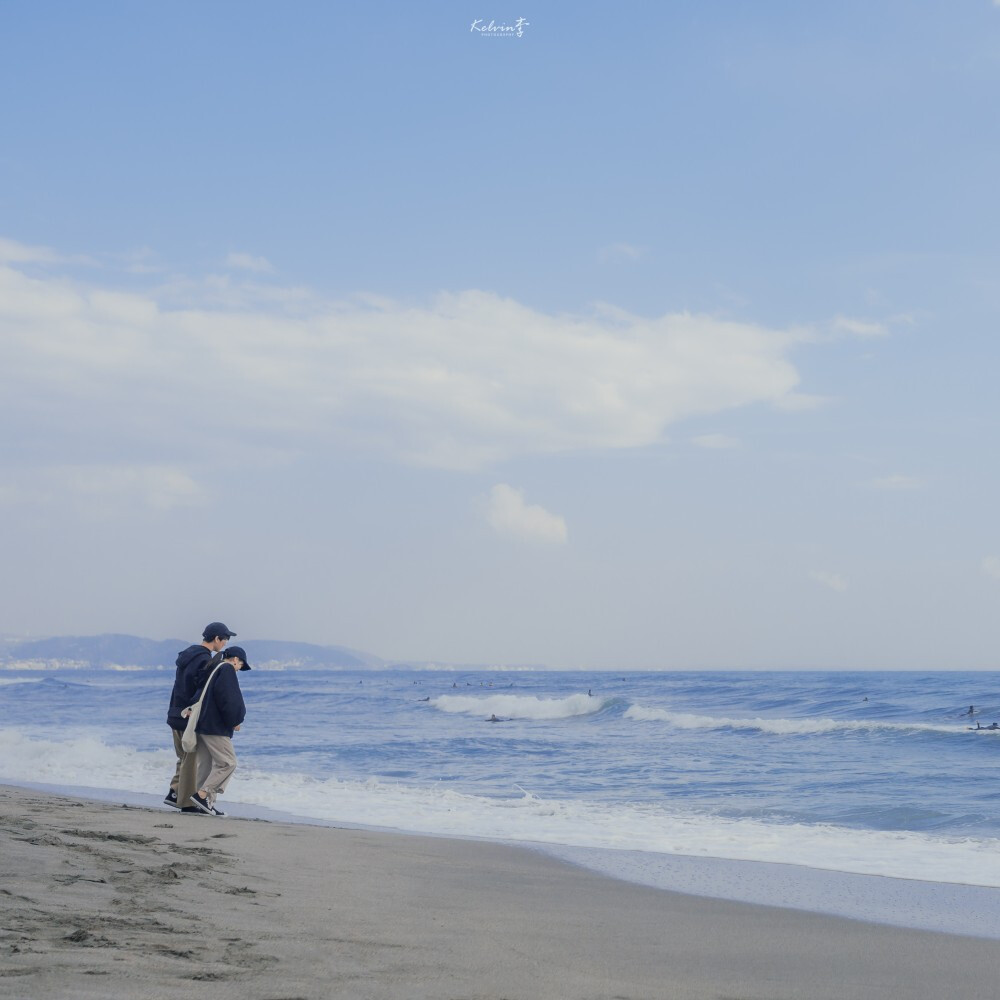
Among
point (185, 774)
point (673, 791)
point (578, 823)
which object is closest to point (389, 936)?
point (185, 774)

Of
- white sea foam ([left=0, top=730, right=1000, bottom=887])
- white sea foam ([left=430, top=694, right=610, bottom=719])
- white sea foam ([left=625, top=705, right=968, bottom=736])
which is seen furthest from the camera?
white sea foam ([left=430, top=694, right=610, bottom=719])

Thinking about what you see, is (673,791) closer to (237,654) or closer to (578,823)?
(578,823)

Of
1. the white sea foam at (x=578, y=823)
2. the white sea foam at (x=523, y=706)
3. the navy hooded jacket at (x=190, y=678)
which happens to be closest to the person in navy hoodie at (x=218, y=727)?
the navy hooded jacket at (x=190, y=678)

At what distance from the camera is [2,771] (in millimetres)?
15828

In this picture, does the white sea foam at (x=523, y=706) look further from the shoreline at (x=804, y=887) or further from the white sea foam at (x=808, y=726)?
the shoreline at (x=804, y=887)

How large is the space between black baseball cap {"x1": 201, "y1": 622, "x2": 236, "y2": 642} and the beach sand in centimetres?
244

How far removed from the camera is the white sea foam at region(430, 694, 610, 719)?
144ft

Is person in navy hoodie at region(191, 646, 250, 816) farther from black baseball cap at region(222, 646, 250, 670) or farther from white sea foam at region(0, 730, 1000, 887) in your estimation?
white sea foam at region(0, 730, 1000, 887)

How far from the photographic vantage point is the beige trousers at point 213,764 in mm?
9727

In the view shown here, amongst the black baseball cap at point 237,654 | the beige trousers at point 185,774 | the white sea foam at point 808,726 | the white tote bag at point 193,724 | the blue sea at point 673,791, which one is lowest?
the white sea foam at point 808,726

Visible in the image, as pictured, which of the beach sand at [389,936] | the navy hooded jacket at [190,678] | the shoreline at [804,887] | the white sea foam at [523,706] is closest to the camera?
the beach sand at [389,936]

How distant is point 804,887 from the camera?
284 inches

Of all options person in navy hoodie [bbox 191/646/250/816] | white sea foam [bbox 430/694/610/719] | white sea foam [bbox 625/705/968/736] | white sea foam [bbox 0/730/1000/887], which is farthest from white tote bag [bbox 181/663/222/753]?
white sea foam [bbox 430/694/610/719]

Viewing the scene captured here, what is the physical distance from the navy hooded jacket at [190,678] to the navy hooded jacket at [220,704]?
12 cm
